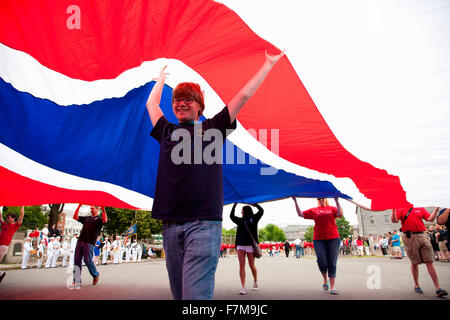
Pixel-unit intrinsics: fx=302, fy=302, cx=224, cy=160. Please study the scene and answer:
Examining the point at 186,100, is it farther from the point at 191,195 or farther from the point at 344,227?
the point at 344,227

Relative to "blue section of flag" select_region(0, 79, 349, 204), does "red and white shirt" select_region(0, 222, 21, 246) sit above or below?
below

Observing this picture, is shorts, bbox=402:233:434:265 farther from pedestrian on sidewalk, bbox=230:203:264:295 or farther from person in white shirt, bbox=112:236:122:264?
person in white shirt, bbox=112:236:122:264

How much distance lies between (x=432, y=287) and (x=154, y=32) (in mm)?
6663

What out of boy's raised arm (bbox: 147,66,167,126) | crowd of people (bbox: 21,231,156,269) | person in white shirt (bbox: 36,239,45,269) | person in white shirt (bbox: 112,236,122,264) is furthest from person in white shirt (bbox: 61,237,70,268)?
boy's raised arm (bbox: 147,66,167,126)

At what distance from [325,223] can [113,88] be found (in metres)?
4.19

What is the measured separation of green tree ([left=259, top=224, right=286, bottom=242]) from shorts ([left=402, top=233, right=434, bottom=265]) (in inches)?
4544

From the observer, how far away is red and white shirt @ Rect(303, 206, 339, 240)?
5.42 m

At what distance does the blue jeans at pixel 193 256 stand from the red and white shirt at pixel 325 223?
4.17m

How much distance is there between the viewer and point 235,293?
5.48 metres

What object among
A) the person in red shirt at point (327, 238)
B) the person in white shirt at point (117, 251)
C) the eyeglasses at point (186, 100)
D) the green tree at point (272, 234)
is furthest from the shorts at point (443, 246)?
the green tree at point (272, 234)

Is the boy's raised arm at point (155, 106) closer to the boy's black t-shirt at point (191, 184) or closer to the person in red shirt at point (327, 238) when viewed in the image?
the boy's black t-shirt at point (191, 184)

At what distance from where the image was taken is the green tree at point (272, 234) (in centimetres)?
11762

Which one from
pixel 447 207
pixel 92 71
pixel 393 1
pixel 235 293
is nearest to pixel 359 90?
pixel 393 1
